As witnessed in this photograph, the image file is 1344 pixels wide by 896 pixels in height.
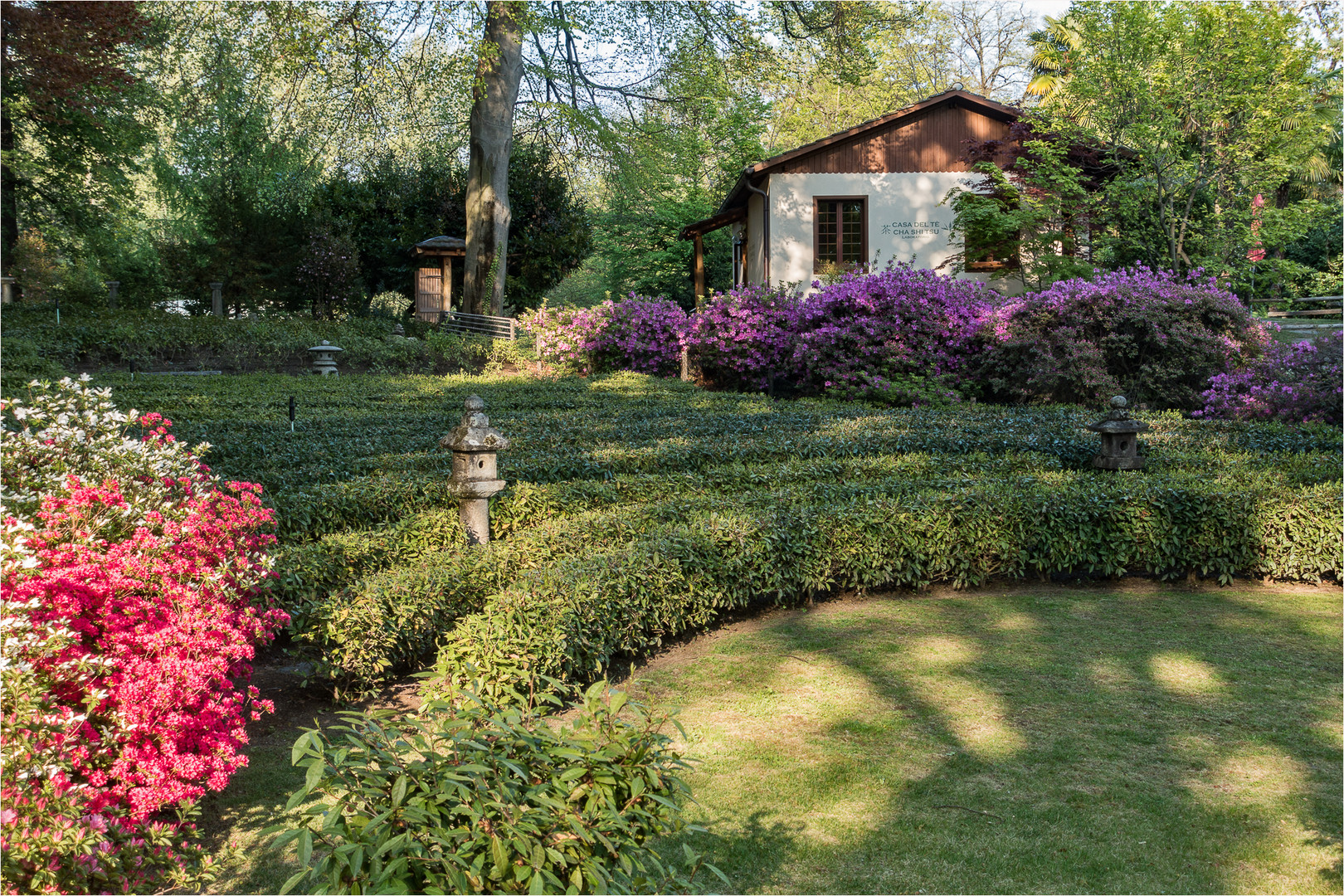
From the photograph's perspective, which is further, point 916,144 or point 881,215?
point 881,215

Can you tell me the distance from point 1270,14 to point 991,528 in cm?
1329

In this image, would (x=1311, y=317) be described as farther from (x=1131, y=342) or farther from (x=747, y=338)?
(x=747, y=338)

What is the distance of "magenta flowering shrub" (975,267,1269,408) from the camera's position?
1239 cm

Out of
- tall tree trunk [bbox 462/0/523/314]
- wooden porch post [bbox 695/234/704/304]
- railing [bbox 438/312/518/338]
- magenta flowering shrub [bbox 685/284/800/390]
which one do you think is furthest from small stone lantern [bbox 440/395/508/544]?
wooden porch post [bbox 695/234/704/304]

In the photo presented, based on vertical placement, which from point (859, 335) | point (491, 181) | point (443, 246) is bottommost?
point (859, 335)

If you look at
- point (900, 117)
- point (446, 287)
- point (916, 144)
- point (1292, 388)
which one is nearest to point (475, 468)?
point (1292, 388)

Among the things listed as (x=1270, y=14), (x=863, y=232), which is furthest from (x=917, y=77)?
(x=1270, y=14)

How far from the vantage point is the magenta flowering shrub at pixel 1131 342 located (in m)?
12.4

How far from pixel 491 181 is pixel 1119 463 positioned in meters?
17.3

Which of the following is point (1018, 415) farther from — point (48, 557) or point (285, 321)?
point (285, 321)

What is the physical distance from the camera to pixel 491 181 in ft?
70.8

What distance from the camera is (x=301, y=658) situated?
484 cm

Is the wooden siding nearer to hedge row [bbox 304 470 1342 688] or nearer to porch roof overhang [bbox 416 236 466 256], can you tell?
porch roof overhang [bbox 416 236 466 256]

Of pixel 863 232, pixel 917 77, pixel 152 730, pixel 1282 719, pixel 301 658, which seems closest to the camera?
pixel 152 730
